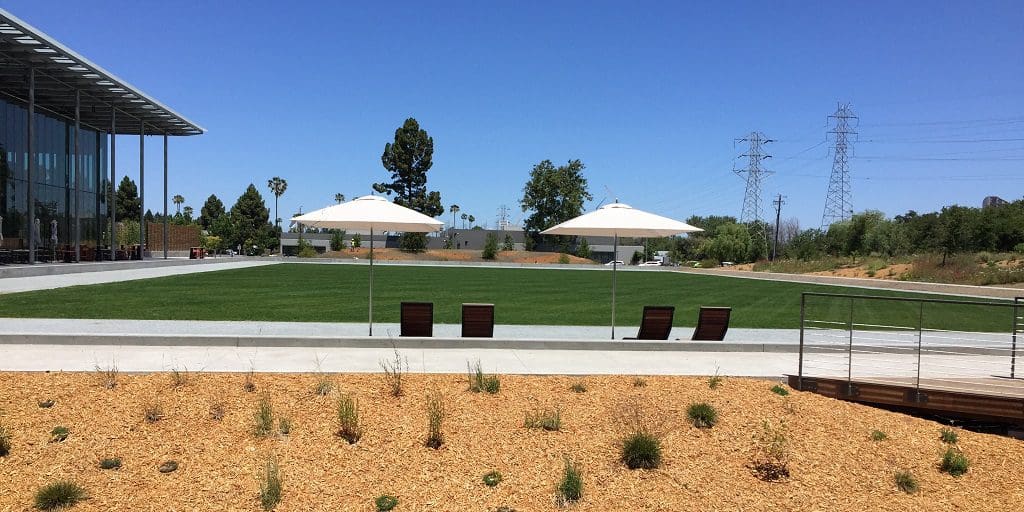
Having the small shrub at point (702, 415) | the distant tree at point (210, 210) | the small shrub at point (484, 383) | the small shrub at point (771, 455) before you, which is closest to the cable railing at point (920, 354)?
the small shrub at point (771, 455)

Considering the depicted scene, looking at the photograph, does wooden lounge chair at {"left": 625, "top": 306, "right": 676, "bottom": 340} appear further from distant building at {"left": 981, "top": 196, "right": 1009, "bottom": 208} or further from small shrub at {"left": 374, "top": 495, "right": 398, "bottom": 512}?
distant building at {"left": 981, "top": 196, "right": 1009, "bottom": 208}

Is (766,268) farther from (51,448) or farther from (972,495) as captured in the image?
(51,448)

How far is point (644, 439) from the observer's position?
6.26m

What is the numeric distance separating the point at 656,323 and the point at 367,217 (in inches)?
227

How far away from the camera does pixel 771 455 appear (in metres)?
6.42

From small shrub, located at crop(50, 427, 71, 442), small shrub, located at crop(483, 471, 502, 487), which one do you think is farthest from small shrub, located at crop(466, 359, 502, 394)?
small shrub, located at crop(50, 427, 71, 442)

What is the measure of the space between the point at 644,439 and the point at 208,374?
5500 millimetres

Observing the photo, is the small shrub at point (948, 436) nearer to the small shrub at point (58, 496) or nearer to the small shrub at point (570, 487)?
the small shrub at point (570, 487)

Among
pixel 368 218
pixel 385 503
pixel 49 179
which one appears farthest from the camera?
pixel 49 179

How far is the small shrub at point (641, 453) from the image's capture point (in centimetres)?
620

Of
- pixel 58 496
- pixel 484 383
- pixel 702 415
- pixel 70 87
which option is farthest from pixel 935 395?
pixel 70 87

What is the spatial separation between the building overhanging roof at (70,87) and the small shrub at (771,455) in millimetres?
27794

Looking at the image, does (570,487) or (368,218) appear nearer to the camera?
(570,487)

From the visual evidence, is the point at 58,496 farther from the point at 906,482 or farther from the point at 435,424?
the point at 906,482
